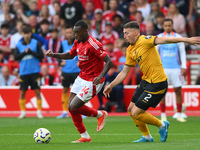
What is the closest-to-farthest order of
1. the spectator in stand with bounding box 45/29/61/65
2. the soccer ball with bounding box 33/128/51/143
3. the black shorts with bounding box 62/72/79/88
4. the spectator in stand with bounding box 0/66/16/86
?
the soccer ball with bounding box 33/128/51/143 < the black shorts with bounding box 62/72/79/88 < the spectator in stand with bounding box 0/66/16/86 < the spectator in stand with bounding box 45/29/61/65

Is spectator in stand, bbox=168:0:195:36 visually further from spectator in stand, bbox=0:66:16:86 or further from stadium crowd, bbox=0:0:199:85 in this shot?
spectator in stand, bbox=0:66:16:86

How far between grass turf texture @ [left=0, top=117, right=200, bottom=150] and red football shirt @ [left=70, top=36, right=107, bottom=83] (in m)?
1.37

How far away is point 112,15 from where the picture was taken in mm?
19125

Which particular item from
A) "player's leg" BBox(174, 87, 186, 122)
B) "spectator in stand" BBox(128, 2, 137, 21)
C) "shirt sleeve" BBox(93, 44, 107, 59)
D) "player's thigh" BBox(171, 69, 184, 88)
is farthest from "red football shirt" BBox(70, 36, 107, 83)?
"spectator in stand" BBox(128, 2, 137, 21)

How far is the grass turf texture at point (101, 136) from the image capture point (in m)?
7.87

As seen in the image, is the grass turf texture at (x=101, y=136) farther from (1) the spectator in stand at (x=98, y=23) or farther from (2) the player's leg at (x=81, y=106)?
(1) the spectator in stand at (x=98, y=23)

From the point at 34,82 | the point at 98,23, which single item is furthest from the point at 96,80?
the point at 98,23

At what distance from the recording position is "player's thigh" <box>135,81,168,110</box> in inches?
322

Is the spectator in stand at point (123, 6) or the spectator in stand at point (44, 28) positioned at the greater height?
the spectator in stand at point (123, 6)

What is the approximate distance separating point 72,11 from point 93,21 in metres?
0.99

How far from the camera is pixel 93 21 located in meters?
19.1

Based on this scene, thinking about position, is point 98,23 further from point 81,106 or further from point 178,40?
point 178,40

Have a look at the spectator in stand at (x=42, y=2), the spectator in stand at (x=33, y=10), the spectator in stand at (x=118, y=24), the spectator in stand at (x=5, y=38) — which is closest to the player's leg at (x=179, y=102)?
the spectator in stand at (x=118, y=24)

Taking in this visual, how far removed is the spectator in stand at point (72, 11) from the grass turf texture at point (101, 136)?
6129mm
